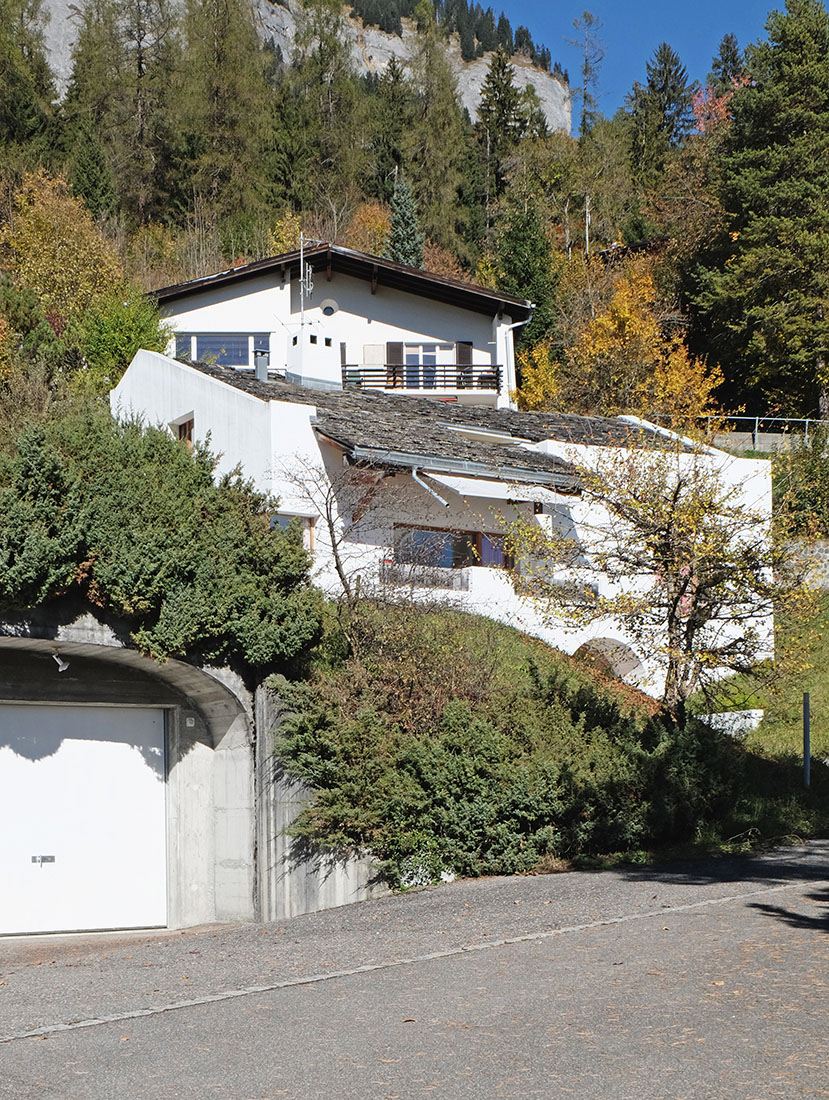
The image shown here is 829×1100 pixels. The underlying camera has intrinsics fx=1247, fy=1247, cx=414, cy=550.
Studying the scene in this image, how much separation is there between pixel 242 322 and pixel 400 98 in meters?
27.9

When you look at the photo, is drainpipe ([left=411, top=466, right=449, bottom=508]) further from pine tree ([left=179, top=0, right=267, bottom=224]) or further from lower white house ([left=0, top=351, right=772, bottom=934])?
pine tree ([left=179, top=0, right=267, bottom=224])

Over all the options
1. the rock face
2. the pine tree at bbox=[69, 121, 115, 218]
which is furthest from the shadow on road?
the rock face

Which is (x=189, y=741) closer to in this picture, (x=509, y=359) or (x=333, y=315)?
(x=333, y=315)

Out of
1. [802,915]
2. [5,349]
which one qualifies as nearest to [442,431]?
[5,349]

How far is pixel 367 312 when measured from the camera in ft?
137

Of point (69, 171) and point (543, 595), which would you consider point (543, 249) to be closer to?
point (69, 171)

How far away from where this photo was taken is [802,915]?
11.1 meters

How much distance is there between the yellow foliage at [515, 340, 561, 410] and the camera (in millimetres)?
44031

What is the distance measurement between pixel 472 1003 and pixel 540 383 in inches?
1470

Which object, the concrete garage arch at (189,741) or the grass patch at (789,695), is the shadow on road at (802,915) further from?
the concrete garage arch at (189,741)

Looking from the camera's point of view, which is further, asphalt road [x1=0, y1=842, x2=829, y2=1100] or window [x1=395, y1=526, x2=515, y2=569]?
window [x1=395, y1=526, x2=515, y2=569]

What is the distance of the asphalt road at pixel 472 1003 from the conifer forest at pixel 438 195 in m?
20.7

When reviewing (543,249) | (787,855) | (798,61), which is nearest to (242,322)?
(543,249)

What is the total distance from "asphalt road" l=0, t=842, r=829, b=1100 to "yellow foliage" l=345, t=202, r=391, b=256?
46134 mm
